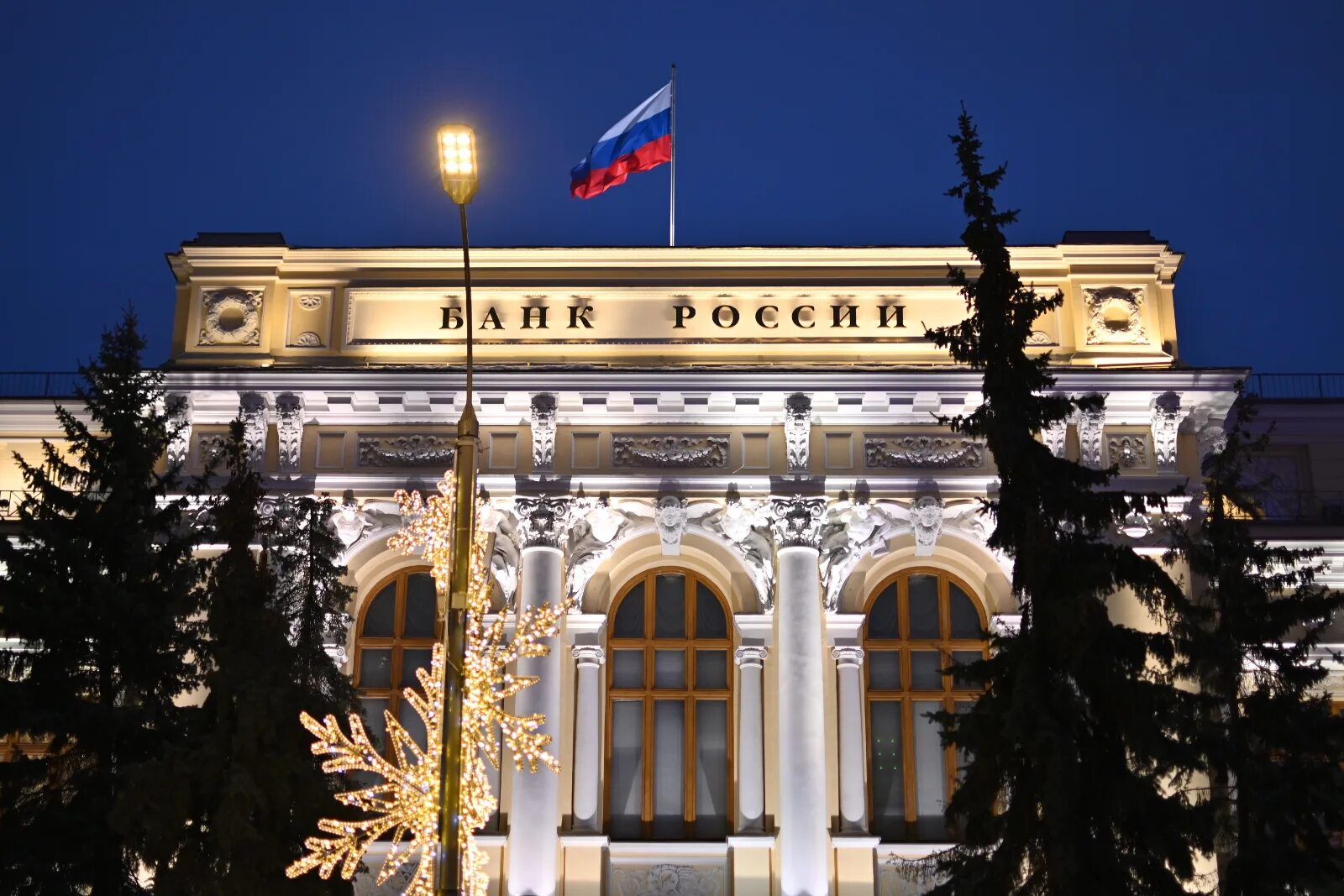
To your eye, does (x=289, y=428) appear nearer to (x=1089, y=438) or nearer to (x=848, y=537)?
(x=848, y=537)

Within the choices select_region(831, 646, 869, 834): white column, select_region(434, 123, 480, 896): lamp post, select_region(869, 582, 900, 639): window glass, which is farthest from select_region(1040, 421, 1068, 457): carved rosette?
select_region(434, 123, 480, 896): lamp post

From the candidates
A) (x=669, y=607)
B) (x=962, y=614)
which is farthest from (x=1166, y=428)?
(x=669, y=607)

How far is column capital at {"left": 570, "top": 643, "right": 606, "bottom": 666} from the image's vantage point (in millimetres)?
26453

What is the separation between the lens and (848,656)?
2652 cm

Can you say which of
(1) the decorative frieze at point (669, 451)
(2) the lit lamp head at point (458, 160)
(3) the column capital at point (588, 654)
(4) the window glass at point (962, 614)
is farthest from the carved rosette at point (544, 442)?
(2) the lit lamp head at point (458, 160)

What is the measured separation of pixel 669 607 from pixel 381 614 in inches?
175

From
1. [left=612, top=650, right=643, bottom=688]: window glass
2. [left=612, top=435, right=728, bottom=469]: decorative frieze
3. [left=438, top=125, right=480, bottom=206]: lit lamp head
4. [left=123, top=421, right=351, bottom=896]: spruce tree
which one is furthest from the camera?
[left=612, top=435, right=728, bottom=469]: decorative frieze

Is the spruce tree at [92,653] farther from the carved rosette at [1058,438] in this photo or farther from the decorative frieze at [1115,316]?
the decorative frieze at [1115,316]

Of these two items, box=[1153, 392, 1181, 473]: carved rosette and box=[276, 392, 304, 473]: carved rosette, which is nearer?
box=[1153, 392, 1181, 473]: carved rosette

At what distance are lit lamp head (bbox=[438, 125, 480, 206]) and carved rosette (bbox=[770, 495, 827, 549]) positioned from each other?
40.3 ft

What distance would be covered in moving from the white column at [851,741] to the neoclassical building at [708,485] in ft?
0.14

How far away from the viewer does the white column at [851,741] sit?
25594mm

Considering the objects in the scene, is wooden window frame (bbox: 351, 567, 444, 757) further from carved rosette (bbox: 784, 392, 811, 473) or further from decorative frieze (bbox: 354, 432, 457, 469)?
carved rosette (bbox: 784, 392, 811, 473)

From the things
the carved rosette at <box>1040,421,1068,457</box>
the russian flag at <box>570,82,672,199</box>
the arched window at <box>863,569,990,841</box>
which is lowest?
the arched window at <box>863,569,990,841</box>
